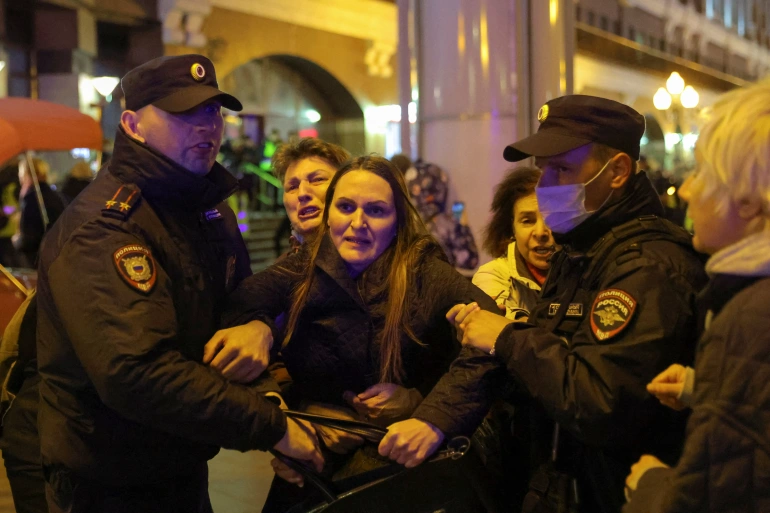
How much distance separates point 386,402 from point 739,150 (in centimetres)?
114

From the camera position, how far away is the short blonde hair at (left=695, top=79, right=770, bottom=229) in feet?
4.46

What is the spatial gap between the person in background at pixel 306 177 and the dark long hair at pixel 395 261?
0.52 m

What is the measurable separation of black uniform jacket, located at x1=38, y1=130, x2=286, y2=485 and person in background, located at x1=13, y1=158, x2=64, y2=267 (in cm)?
622

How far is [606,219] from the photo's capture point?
192cm

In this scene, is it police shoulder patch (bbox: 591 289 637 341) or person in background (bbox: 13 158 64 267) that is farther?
person in background (bbox: 13 158 64 267)

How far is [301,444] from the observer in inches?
77.6

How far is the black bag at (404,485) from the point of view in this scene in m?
1.95

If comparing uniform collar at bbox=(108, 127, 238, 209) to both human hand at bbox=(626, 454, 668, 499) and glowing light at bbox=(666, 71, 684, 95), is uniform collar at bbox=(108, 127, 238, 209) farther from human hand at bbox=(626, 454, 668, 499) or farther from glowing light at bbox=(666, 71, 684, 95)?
glowing light at bbox=(666, 71, 684, 95)

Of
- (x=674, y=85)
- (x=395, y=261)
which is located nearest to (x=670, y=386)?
(x=395, y=261)

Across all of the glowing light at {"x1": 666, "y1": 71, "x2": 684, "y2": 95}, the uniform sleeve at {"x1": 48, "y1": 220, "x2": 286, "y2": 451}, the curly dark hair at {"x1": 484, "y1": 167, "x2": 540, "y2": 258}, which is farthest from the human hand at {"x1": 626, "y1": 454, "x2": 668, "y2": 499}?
the glowing light at {"x1": 666, "y1": 71, "x2": 684, "y2": 95}

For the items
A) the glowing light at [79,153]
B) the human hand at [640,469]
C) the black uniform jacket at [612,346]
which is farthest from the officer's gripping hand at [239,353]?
the glowing light at [79,153]

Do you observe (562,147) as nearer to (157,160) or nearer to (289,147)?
(157,160)

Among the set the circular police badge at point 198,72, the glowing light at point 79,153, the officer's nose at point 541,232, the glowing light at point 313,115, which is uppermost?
the glowing light at point 313,115

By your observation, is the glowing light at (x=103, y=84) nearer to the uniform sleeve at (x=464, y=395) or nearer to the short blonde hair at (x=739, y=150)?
the uniform sleeve at (x=464, y=395)
